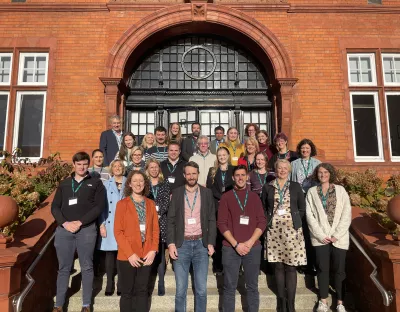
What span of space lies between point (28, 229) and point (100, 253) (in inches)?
45.6

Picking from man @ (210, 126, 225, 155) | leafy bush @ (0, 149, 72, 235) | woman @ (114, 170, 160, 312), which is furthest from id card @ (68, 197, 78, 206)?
man @ (210, 126, 225, 155)

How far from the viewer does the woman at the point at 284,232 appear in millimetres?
4262

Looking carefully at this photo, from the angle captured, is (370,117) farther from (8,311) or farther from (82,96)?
(8,311)

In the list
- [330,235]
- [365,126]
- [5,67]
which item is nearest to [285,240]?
[330,235]

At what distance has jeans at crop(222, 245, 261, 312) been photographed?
3990 mm

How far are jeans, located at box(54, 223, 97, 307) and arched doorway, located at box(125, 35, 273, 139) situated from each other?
5.30 meters

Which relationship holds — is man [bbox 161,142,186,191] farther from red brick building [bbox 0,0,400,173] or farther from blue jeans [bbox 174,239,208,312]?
red brick building [bbox 0,0,400,173]

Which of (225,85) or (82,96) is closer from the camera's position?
(82,96)

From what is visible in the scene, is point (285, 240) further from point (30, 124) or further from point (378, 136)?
point (30, 124)

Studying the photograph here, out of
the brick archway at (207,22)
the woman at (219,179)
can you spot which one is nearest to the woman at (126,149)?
the woman at (219,179)

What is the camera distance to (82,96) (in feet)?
27.9

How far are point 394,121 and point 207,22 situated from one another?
5580 millimetres

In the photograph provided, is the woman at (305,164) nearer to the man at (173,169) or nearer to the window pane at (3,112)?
the man at (173,169)

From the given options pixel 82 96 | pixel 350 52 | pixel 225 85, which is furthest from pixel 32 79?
Answer: pixel 350 52
